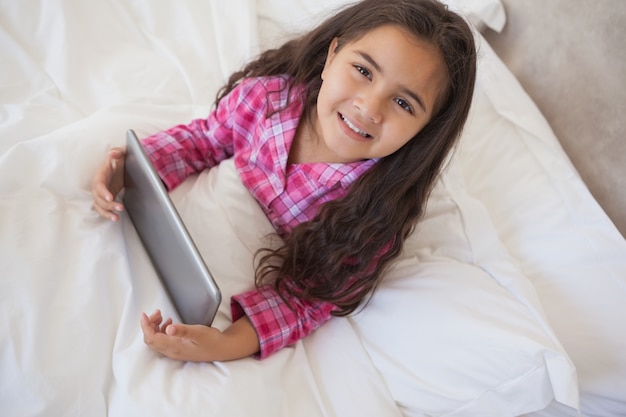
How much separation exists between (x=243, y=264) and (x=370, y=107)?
1.24ft

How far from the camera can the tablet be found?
61 cm

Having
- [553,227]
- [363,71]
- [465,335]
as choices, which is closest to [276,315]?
[465,335]

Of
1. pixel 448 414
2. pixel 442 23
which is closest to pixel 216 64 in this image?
pixel 442 23

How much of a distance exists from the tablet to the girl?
1.7 inches

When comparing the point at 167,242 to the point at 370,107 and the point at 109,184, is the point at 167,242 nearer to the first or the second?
the point at 109,184

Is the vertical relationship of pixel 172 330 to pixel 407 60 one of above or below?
below

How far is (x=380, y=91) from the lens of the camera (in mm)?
693

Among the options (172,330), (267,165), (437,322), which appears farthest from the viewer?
(267,165)

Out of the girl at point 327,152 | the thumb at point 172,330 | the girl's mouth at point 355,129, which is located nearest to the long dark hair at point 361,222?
the girl at point 327,152

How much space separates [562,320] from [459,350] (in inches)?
9.9

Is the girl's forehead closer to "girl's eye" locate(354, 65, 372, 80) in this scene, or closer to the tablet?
"girl's eye" locate(354, 65, 372, 80)

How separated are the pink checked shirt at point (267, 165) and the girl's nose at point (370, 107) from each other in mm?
150

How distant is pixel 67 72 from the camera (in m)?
0.97

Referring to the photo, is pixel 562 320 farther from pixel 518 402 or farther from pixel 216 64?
pixel 216 64
